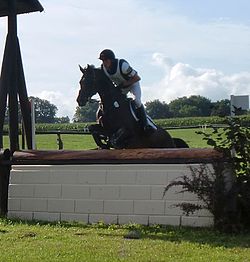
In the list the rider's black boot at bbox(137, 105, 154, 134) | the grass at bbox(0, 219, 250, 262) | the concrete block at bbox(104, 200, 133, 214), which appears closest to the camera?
the grass at bbox(0, 219, 250, 262)

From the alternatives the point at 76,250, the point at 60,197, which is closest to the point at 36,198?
the point at 60,197

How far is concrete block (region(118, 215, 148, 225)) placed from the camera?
23.7 ft

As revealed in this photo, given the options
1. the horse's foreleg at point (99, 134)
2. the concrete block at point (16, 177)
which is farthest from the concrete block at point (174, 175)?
the horse's foreleg at point (99, 134)

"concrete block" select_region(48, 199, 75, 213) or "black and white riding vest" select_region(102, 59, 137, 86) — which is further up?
"black and white riding vest" select_region(102, 59, 137, 86)

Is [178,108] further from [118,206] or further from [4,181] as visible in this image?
[118,206]

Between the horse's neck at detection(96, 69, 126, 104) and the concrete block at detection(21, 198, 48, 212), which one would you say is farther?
the horse's neck at detection(96, 69, 126, 104)

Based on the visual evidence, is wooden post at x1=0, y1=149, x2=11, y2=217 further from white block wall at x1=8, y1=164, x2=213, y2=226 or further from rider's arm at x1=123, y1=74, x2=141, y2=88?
rider's arm at x1=123, y1=74, x2=141, y2=88

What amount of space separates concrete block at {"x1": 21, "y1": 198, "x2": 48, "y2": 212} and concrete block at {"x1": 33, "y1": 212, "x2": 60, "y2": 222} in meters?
0.06

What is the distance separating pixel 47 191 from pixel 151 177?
1532 millimetres

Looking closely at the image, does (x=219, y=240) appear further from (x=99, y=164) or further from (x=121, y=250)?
(x=99, y=164)

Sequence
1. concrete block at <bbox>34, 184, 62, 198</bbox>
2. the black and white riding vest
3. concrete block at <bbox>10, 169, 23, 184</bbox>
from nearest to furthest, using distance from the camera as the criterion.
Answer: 1. concrete block at <bbox>34, 184, 62, 198</bbox>
2. concrete block at <bbox>10, 169, 23, 184</bbox>
3. the black and white riding vest

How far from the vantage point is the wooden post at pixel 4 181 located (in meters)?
8.25

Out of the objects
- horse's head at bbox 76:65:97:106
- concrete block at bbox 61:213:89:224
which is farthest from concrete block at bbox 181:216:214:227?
horse's head at bbox 76:65:97:106

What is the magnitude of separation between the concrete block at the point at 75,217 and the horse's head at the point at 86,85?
2.64 m
